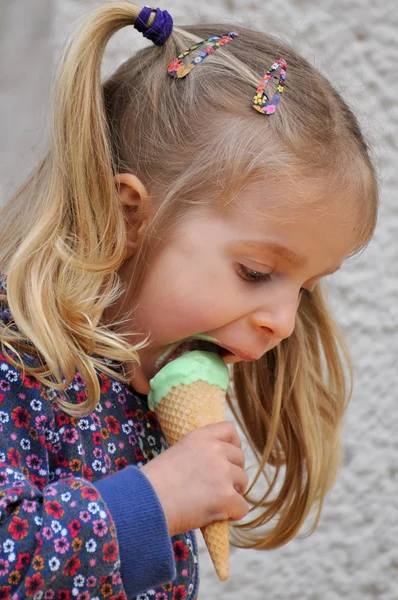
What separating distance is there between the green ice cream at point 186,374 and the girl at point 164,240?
28 millimetres

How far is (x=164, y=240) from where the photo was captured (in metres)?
1.18

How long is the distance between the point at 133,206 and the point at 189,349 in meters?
0.21

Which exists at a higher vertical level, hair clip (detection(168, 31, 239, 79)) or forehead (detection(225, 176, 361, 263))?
hair clip (detection(168, 31, 239, 79))

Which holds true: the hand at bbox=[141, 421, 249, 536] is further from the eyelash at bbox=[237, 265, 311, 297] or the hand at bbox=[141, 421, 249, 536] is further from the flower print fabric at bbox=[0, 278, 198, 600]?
the eyelash at bbox=[237, 265, 311, 297]

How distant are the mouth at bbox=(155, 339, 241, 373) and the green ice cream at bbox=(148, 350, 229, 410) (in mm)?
20

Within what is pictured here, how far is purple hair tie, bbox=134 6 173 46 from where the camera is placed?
126 centimetres

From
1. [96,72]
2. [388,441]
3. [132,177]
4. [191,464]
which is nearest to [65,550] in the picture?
[191,464]

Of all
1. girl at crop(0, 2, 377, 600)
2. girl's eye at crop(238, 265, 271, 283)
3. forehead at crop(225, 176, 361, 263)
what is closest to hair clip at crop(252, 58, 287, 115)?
girl at crop(0, 2, 377, 600)

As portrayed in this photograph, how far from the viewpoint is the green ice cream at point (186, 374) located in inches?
46.2

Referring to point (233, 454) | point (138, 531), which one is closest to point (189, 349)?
point (233, 454)

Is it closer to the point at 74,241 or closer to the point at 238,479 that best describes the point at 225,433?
the point at 238,479

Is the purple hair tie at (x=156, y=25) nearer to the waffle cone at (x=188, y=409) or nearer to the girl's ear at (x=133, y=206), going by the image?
the girl's ear at (x=133, y=206)

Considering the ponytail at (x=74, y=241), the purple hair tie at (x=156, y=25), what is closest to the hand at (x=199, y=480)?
the ponytail at (x=74, y=241)

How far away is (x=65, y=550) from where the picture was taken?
923mm
